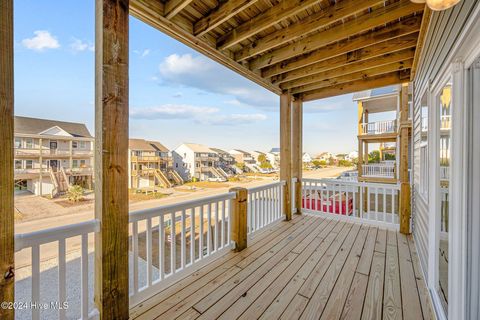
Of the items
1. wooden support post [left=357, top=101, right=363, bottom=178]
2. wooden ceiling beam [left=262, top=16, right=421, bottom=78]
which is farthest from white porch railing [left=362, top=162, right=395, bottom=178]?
wooden ceiling beam [left=262, top=16, right=421, bottom=78]

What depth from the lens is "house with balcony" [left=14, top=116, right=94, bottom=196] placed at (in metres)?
1.15

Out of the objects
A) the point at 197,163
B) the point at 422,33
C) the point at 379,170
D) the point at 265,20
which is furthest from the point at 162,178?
the point at 379,170

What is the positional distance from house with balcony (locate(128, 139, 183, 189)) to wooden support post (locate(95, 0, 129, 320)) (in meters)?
Answer: 0.13

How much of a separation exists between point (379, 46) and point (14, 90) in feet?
11.3

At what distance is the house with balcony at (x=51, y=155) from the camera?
1153 mm

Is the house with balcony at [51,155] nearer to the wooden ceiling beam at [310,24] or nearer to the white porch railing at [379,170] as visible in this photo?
the wooden ceiling beam at [310,24]

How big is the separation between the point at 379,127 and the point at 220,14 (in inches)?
371

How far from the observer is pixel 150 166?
2.05 m

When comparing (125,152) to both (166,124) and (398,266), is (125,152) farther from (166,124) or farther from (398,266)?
(398,266)

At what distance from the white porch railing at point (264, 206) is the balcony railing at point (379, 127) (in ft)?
23.7

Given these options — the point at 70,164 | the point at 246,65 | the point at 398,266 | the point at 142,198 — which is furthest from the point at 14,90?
the point at 398,266

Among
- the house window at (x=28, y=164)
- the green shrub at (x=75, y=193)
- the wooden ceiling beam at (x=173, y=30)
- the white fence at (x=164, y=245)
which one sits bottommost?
the white fence at (x=164, y=245)

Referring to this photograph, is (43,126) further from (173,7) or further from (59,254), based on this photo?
(173,7)

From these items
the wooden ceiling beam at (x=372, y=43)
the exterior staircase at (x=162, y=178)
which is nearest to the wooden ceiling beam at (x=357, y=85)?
the wooden ceiling beam at (x=372, y=43)
